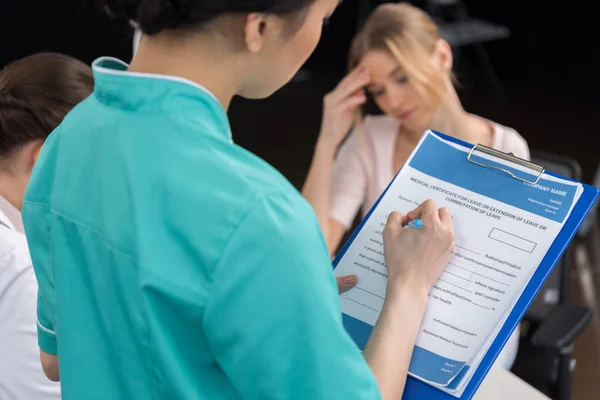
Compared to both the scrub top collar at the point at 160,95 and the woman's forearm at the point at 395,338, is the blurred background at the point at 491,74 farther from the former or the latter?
the scrub top collar at the point at 160,95

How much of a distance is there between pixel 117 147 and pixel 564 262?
5.76 feet

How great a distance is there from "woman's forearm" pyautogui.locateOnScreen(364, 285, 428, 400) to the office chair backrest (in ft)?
4.40

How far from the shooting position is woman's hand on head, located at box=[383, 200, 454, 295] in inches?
39.9

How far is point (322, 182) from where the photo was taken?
2371mm

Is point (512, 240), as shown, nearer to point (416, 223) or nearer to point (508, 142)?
Result: point (416, 223)

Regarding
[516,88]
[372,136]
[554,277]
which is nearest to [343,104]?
[372,136]

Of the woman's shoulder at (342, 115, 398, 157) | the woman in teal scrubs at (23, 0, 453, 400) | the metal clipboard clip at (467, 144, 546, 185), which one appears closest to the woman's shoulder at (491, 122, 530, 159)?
the woman's shoulder at (342, 115, 398, 157)

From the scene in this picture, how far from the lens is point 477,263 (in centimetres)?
108

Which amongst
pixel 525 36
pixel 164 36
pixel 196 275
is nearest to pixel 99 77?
pixel 164 36

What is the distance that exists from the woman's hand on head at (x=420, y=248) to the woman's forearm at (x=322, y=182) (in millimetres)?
1284

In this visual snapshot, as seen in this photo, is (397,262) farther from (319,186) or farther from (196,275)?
(319,186)

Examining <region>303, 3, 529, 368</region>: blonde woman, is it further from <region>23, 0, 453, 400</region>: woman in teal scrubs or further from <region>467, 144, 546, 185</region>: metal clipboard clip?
<region>23, 0, 453, 400</region>: woman in teal scrubs

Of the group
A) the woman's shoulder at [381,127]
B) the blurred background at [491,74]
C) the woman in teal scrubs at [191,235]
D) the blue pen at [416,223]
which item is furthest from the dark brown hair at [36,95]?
the blurred background at [491,74]

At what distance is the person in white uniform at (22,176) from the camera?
4.48 ft
